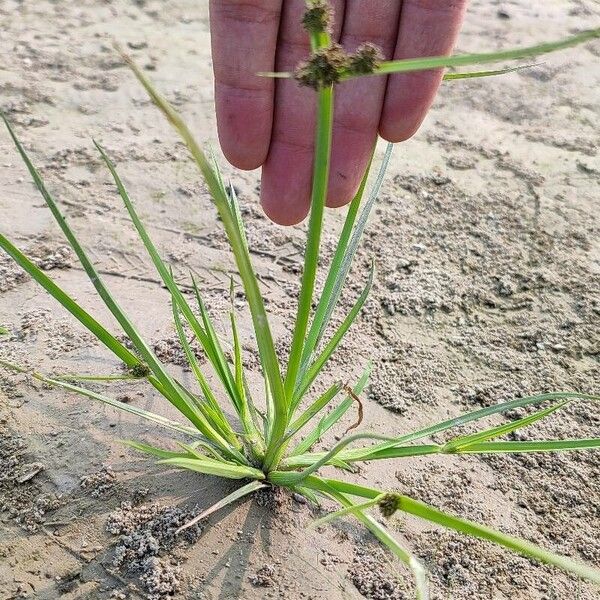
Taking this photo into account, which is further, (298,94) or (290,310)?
(290,310)

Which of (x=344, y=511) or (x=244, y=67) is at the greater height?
(x=244, y=67)

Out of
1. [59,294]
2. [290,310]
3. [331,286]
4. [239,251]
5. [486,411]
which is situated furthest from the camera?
[290,310]

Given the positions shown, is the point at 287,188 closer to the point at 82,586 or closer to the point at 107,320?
the point at 107,320

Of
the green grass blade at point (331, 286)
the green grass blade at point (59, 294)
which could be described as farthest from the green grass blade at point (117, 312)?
the green grass blade at point (331, 286)

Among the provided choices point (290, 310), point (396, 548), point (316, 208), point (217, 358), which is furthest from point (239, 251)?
point (290, 310)

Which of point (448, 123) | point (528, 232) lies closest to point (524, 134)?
point (448, 123)

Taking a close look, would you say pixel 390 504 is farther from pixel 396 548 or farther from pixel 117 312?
pixel 117 312

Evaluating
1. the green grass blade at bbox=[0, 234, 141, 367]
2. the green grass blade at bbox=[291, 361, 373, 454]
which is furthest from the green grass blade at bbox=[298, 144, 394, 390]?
the green grass blade at bbox=[0, 234, 141, 367]
